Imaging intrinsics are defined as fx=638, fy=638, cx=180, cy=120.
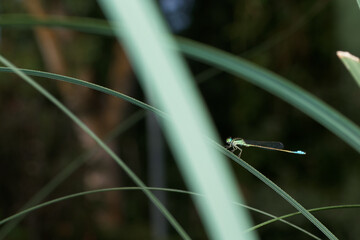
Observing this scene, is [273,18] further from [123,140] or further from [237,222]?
[123,140]

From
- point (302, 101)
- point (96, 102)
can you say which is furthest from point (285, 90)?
point (96, 102)

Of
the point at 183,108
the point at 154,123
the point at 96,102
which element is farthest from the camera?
the point at 154,123

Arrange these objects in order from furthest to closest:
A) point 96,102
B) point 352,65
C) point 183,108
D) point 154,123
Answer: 1. point 154,123
2. point 96,102
3. point 352,65
4. point 183,108

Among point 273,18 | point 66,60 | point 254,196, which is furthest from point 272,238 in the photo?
point 66,60

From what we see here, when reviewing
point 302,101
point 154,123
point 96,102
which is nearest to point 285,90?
point 302,101

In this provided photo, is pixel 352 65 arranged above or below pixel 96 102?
below

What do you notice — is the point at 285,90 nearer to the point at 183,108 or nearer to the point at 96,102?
the point at 183,108

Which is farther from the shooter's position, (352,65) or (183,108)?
(352,65)
